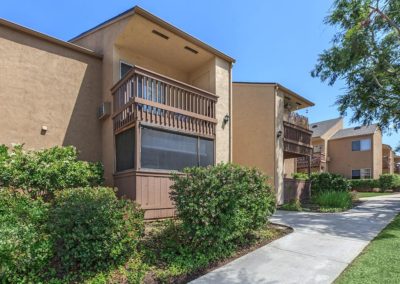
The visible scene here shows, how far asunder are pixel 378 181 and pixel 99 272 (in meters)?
28.9

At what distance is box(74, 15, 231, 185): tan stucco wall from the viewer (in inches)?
389

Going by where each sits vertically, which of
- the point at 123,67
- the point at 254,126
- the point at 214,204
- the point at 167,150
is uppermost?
the point at 123,67

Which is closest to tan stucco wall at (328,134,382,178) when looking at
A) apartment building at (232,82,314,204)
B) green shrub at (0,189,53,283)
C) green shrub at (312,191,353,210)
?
apartment building at (232,82,314,204)

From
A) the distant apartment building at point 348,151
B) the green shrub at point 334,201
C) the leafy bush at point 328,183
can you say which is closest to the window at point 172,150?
the green shrub at point 334,201

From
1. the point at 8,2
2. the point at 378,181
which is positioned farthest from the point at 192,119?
the point at 378,181

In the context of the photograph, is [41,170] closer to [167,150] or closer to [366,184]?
[167,150]

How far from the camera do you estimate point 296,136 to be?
627 inches

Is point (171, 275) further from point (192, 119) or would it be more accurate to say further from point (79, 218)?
point (192, 119)

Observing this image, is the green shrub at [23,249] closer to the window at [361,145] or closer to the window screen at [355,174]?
the window screen at [355,174]

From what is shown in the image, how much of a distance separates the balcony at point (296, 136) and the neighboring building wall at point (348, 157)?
58.8ft

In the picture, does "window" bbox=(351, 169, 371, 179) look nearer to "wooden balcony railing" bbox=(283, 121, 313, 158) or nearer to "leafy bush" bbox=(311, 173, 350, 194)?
"leafy bush" bbox=(311, 173, 350, 194)

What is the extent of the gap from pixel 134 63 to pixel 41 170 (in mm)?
5060

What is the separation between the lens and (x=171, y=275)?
4.98 meters

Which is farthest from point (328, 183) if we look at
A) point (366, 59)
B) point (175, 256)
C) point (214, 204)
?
point (175, 256)
